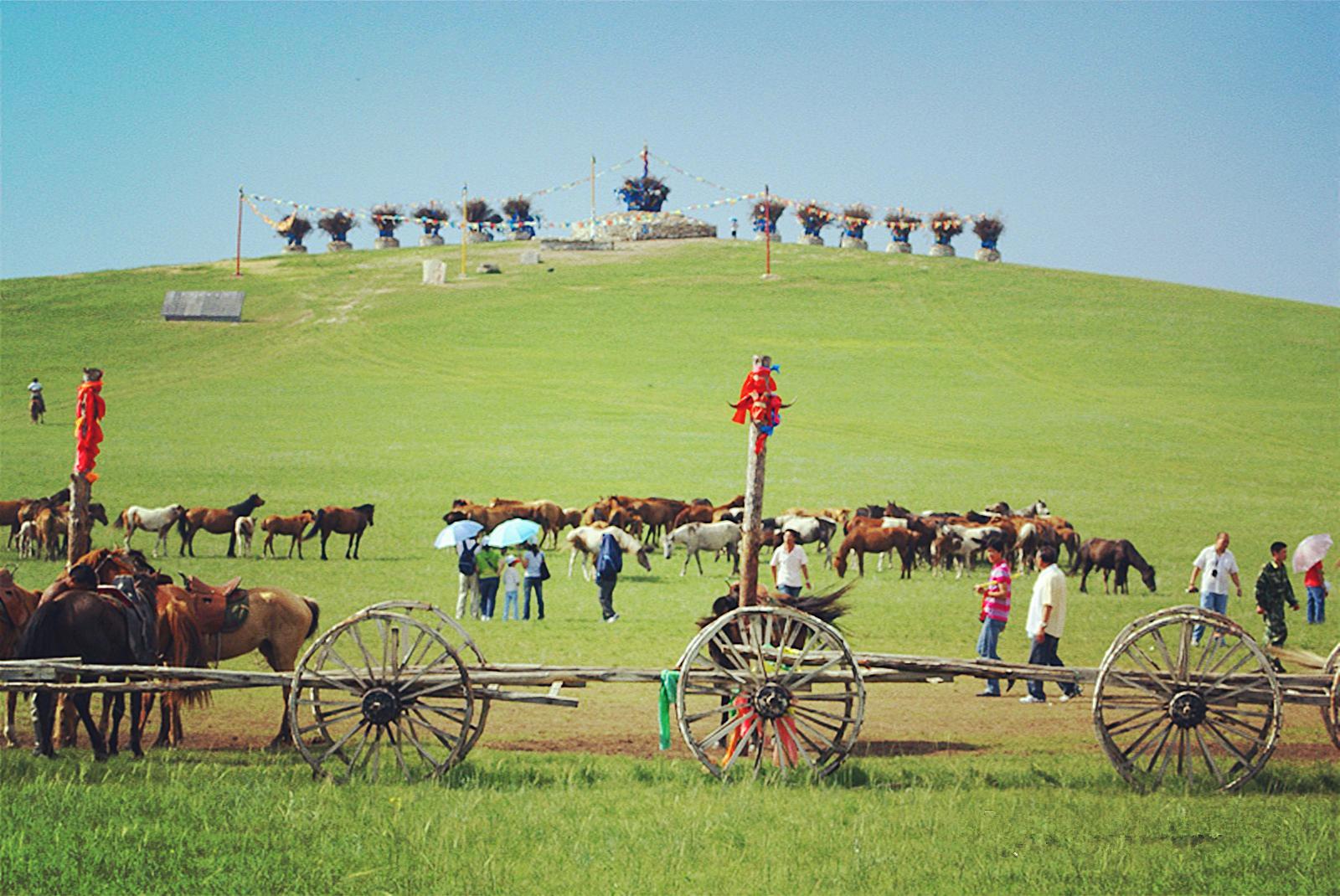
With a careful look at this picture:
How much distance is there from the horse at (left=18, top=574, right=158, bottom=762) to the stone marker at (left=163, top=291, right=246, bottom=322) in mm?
54744

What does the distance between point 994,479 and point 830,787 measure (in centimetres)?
2767

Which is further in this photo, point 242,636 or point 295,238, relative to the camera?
point 295,238

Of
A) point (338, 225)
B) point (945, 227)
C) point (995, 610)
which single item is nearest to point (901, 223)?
point (945, 227)

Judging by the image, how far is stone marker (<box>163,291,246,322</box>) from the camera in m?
63.9

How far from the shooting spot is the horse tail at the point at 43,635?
1175cm

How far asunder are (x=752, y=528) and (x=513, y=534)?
893cm

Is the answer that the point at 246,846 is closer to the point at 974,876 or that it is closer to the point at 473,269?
the point at 974,876

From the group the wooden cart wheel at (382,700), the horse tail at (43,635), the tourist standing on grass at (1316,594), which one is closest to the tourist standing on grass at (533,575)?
the wooden cart wheel at (382,700)

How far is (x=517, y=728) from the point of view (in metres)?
14.4

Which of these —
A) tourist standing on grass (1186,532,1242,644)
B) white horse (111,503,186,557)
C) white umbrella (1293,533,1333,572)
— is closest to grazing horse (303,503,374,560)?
white horse (111,503,186,557)

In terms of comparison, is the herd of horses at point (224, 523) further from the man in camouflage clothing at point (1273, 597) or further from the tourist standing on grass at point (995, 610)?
the man in camouflage clothing at point (1273, 597)

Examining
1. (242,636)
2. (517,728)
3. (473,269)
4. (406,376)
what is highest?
(473,269)

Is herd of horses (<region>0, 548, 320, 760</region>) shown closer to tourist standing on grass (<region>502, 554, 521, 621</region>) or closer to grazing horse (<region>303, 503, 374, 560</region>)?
tourist standing on grass (<region>502, 554, 521, 621</region>)

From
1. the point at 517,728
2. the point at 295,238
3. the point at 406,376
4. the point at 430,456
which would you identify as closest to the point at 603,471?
the point at 430,456
